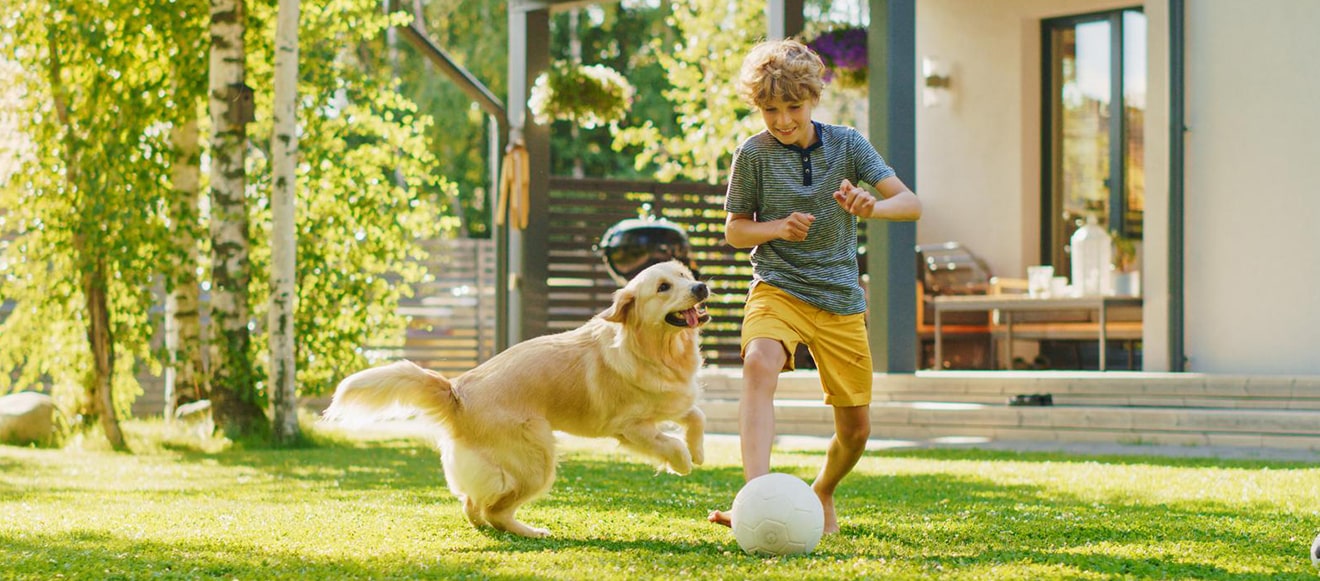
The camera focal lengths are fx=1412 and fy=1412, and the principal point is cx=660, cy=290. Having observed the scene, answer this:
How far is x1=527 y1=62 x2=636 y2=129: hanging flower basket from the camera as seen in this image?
13.1m

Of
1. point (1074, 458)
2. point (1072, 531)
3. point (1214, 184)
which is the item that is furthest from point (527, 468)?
point (1214, 184)

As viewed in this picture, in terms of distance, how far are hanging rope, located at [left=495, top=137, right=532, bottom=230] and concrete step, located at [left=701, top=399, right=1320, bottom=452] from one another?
13.5 feet

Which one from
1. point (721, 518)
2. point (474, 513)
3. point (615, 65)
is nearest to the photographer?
point (721, 518)

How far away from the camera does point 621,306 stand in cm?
501

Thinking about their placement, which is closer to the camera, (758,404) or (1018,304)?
(758,404)

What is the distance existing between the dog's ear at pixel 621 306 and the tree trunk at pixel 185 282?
6.60 meters

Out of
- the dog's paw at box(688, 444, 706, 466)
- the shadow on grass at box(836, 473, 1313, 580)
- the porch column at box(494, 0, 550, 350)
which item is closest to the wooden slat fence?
the porch column at box(494, 0, 550, 350)

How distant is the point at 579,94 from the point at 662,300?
845 centimetres

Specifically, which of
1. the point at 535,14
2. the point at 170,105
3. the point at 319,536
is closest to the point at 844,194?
the point at 319,536

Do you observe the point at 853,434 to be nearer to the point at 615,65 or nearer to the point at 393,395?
the point at 393,395

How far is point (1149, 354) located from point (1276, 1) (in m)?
2.70

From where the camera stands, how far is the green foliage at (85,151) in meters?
10.2

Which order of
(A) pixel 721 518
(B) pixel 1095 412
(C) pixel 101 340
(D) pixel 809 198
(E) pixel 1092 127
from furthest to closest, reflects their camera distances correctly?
(E) pixel 1092 127
(C) pixel 101 340
(B) pixel 1095 412
(A) pixel 721 518
(D) pixel 809 198

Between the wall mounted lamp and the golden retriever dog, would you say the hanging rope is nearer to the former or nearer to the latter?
the wall mounted lamp
